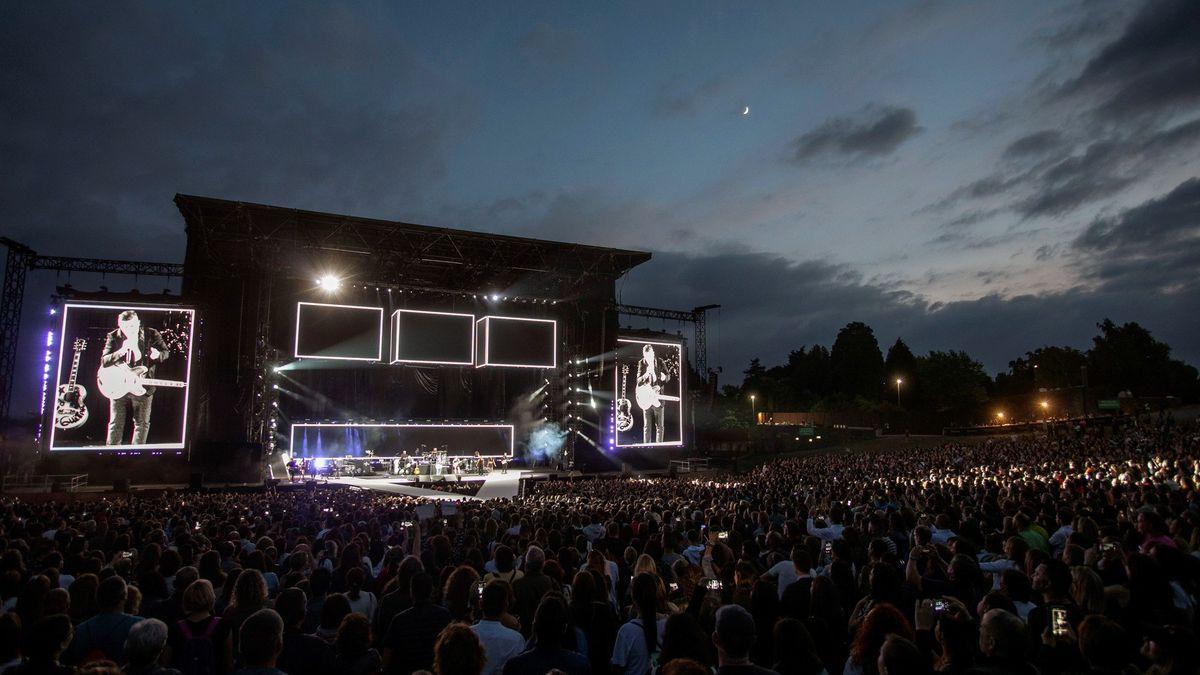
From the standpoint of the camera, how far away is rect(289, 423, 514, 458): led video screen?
30.3 metres

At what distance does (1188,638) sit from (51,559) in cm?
811

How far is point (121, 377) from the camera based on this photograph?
24328 mm

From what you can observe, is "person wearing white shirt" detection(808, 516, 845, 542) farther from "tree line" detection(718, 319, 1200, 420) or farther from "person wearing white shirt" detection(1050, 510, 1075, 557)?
"tree line" detection(718, 319, 1200, 420)

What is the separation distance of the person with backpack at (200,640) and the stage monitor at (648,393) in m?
29.1

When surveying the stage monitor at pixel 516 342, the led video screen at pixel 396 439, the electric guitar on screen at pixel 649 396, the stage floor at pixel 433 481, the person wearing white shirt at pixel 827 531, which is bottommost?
the stage floor at pixel 433 481

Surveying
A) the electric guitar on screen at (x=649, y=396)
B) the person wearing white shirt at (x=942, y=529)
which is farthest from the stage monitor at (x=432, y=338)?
the person wearing white shirt at (x=942, y=529)

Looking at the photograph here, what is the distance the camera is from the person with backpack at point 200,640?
3.86m

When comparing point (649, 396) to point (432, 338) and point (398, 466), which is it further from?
point (398, 466)

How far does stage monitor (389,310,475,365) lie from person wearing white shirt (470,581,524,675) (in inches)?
1061

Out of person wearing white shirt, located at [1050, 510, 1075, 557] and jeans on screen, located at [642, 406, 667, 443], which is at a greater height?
jeans on screen, located at [642, 406, 667, 443]

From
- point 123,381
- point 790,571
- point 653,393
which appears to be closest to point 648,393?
point 653,393

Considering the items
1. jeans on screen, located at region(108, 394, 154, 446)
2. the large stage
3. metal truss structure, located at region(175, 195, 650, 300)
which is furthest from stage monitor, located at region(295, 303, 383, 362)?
jeans on screen, located at region(108, 394, 154, 446)

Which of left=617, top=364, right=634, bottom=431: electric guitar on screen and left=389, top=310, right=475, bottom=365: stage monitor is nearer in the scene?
left=389, top=310, right=475, bottom=365: stage monitor

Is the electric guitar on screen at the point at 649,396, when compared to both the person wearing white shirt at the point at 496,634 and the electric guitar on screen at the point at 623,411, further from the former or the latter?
the person wearing white shirt at the point at 496,634
